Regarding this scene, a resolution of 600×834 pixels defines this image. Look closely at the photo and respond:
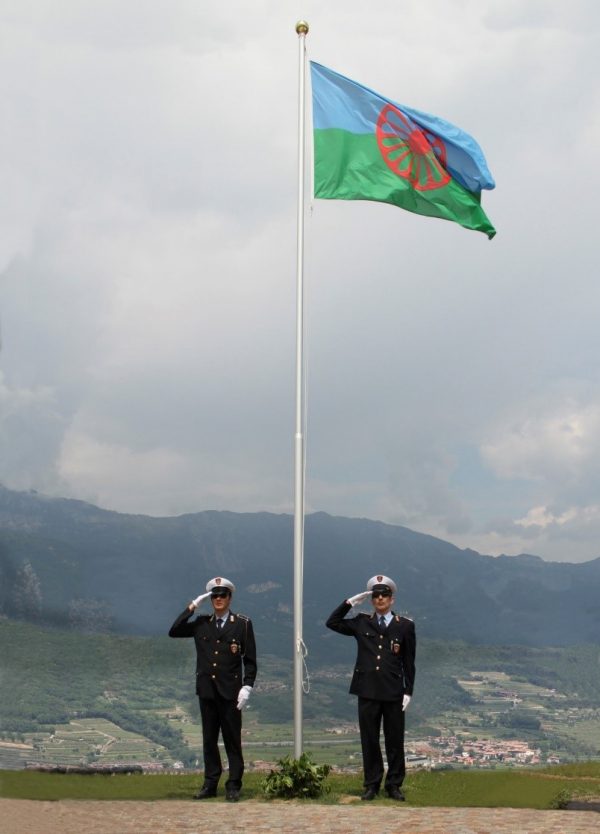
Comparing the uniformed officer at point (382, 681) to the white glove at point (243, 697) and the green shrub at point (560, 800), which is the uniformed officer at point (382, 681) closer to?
the white glove at point (243, 697)

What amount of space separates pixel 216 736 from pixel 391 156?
8.42 metres

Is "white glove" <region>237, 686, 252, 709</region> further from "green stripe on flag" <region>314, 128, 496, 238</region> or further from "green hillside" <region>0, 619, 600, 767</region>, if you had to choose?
"green hillside" <region>0, 619, 600, 767</region>

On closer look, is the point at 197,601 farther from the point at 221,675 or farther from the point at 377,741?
the point at 377,741

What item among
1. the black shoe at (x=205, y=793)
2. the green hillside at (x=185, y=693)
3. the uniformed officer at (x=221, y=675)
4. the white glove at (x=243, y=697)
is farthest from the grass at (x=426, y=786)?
the green hillside at (x=185, y=693)

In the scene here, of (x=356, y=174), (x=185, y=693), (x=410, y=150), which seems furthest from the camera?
(x=185, y=693)

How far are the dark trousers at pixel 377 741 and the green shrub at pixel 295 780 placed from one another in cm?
56

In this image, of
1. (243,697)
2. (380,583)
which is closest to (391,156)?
(380,583)

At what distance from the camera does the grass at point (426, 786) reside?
8875 millimetres

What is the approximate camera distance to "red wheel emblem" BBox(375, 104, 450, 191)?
→ 1371cm

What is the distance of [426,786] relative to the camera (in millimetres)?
11734

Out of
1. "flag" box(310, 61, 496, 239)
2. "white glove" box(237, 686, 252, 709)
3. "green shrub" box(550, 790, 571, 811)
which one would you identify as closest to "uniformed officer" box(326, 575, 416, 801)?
"white glove" box(237, 686, 252, 709)

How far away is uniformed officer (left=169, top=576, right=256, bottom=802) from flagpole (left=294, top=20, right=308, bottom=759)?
718 mm

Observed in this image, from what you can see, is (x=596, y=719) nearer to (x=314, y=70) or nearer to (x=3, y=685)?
(x=3, y=685)

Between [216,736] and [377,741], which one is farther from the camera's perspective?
[377,741]
